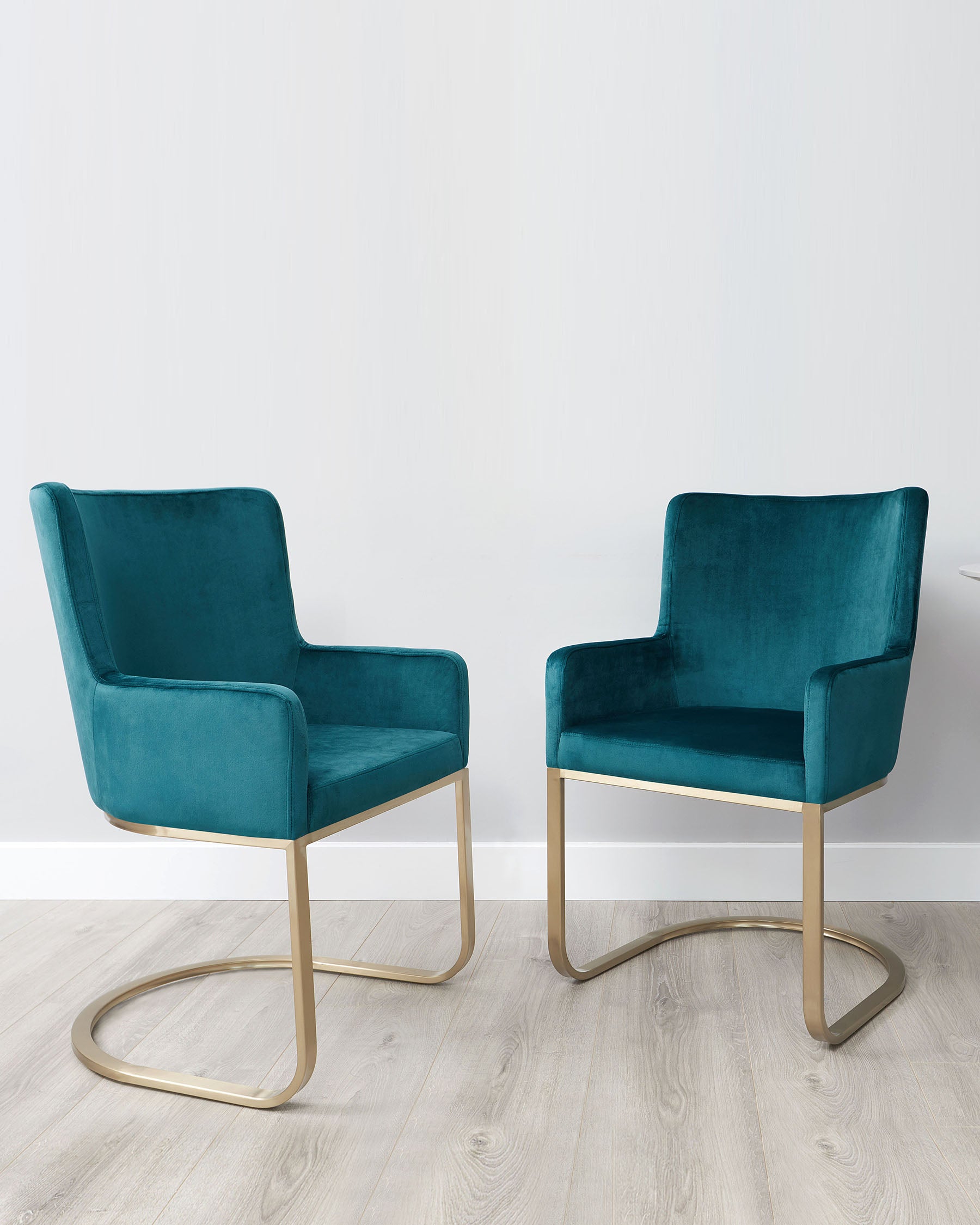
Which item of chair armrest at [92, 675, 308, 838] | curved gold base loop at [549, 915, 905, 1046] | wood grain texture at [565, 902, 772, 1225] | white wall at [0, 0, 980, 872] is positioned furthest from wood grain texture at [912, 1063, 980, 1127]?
chair armrest at [92, 675, 308, 838]

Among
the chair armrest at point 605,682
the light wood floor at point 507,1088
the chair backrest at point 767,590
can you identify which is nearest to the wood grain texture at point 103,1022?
the light wood floor at point 507,1088

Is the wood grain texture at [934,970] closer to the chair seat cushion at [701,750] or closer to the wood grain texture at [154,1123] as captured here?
the chair seat cushion at [701,750]

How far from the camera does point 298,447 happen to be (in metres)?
2.65

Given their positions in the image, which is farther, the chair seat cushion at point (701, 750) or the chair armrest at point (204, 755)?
the chair seat cushion at point (701, 750)

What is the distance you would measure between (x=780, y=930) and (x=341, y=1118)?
114 centimetres

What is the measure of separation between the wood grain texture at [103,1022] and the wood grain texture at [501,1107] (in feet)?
1.79

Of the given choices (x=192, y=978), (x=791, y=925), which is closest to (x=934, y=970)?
(x=791, y=925)

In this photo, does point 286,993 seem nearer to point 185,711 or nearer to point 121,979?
point 121,979

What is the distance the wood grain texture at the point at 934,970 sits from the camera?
73.6 inches

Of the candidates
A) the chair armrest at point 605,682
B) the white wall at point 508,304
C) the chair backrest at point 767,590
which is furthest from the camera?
the white wall at point 508,304

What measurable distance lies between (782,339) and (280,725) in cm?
154

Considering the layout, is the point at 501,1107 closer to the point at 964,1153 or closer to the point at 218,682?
the point at 964,1153

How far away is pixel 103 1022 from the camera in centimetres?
→ 201

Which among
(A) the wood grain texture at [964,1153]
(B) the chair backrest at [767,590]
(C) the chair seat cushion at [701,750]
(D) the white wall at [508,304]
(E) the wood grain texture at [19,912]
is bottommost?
(E) the wood grain texture at [19,912]
